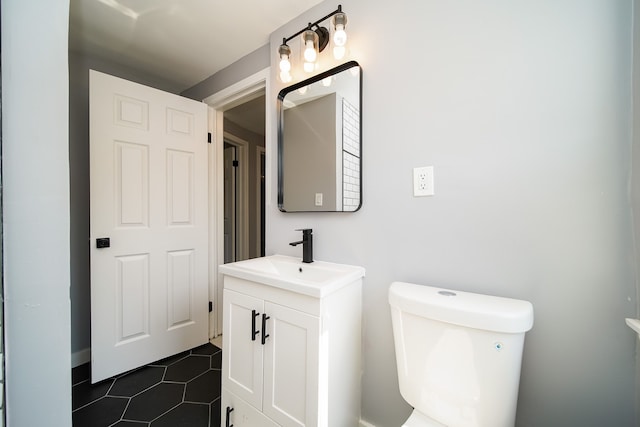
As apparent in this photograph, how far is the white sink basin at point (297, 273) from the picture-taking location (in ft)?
3.22

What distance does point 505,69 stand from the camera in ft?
2.95

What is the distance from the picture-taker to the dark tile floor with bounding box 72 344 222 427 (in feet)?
4.38

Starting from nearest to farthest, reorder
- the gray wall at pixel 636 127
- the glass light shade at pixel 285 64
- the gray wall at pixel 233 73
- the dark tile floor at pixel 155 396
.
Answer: the gray wall at pixel 636 127 < the dark tile floor at pixel 155 396 < the glass light shade at pixel 285 64 < the gray wall at pixel 233 73

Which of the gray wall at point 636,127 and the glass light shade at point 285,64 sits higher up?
the glass light shade at point 285,64

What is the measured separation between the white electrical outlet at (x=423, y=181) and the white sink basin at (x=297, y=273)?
18.5 inches

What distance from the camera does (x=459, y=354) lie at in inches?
31.2

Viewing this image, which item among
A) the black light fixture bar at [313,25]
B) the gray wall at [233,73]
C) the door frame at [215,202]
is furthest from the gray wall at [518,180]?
the door frame at [215,202]

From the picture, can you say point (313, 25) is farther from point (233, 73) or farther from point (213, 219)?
point (213, 219)

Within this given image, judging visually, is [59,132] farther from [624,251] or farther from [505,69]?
[624,251]

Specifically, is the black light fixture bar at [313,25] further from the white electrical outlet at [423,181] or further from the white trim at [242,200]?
the white trim at [242,200]

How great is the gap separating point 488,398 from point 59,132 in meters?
1.42

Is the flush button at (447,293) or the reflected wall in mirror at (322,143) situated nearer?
the flush button at (447,293)

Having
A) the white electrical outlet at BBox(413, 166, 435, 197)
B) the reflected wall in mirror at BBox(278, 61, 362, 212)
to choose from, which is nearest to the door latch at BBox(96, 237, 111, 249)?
the reflected wall in mirror at BBox(278, 61, 362, 212)

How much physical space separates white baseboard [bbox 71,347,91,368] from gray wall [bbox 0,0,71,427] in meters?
1.75
